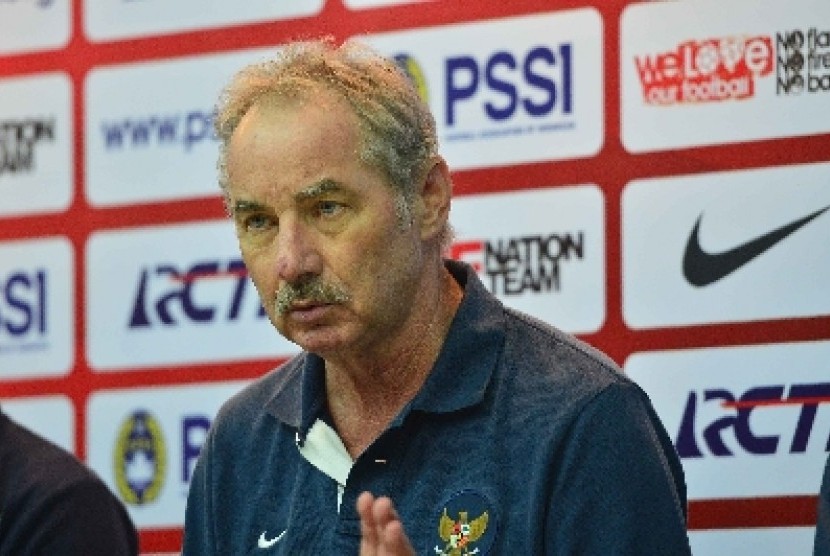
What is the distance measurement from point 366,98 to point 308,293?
284mm

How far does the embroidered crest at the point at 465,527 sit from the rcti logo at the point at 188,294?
1282 millimetres

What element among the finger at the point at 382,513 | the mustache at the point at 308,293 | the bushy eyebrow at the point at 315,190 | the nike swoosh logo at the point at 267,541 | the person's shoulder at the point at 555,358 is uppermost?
the bushy eyebrow at the point at 315,190

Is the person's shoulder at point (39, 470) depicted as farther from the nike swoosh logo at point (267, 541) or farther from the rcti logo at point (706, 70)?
the rcti logo at point (706, 70)

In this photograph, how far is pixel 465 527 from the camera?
2383 mm

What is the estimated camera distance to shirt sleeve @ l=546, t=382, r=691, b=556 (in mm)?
2314

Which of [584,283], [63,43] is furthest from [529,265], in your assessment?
[63,43]

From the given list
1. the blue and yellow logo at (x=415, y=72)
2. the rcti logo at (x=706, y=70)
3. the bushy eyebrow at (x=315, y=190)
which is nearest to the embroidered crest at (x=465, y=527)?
the bushy eyebrow at (x=315, y=190)

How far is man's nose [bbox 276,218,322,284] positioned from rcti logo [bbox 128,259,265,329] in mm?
1232

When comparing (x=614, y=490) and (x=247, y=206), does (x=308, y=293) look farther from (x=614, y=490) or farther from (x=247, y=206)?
(x=614, y=490)

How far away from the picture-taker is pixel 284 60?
2.55 meters

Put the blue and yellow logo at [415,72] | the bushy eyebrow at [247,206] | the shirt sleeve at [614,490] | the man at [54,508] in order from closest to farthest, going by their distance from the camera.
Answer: the shirt sleeve at [614,490] < the bushy eyebrow at [247,206] < the man at [54,508] < the blue and yellow logo at [415,72]

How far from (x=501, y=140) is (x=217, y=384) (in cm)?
78

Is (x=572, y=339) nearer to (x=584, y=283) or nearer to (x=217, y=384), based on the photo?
(x=584, y=283)

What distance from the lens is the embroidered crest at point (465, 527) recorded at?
7.77 feet
